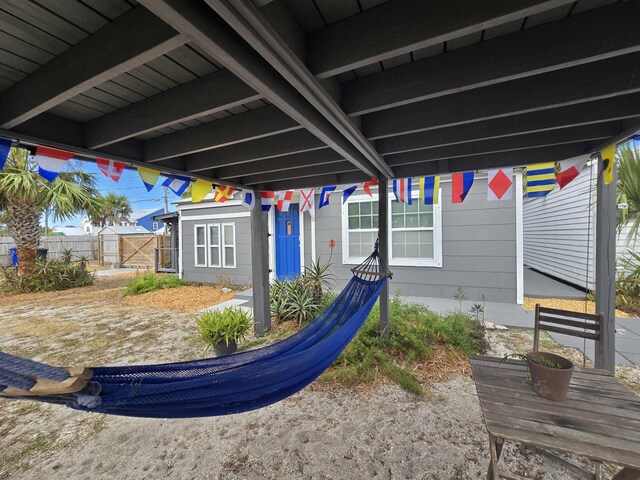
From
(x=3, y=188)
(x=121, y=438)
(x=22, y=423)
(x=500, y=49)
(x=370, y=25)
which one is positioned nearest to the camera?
(x=370, y=25)

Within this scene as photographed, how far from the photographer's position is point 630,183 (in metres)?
3.27

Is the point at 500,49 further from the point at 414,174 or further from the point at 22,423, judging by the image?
the point at 22,423

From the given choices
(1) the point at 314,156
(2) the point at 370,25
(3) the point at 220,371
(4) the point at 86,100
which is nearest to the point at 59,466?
(3) the point at 220,371

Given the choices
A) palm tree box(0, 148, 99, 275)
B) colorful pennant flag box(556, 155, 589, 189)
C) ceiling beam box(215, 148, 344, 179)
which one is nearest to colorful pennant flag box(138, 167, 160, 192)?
ceiling beam box(215, 148, 344, 179)

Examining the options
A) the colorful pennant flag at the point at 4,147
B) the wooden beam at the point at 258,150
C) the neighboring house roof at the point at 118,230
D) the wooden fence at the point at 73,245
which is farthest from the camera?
the neighboring house roof at the point at 118,230

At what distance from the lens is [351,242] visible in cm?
500

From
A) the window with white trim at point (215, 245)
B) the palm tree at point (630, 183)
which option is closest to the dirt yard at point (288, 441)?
the palm tree at point (630, 183)

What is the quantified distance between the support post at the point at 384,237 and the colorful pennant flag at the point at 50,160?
7.94 feet

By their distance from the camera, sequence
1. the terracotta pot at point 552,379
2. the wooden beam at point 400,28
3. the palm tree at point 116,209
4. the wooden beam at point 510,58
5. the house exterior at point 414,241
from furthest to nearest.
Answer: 1. the palm tree at point 116,209
2. the house exterior at point 414,241
3. the terracotta pot at point 552,379
4. the wooden beam at point 510,58
5. the wooden beam at point 400,28

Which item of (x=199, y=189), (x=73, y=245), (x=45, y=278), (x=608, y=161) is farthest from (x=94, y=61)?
(x=73, y=245)

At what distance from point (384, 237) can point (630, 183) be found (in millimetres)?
3248

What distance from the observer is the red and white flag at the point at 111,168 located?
6.28 feet

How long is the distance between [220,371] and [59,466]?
1241 mm

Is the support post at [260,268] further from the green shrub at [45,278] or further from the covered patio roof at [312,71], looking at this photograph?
the green shrub at [45,278]
